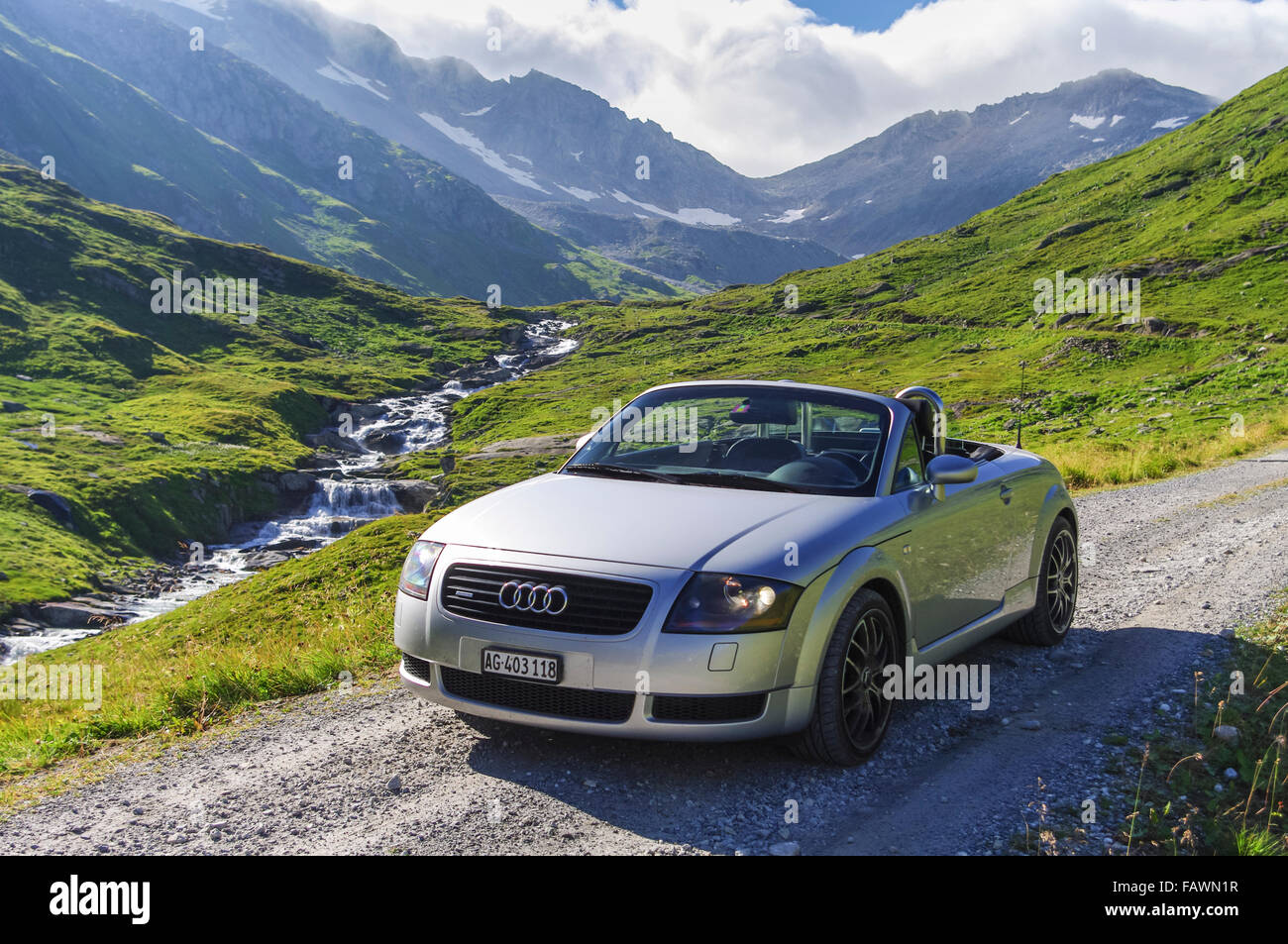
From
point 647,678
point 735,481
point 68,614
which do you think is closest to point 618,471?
point 735,481

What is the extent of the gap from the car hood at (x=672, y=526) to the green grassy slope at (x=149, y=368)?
124 feet

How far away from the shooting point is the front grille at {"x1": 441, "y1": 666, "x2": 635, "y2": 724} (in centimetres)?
462

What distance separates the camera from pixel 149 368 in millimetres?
88625

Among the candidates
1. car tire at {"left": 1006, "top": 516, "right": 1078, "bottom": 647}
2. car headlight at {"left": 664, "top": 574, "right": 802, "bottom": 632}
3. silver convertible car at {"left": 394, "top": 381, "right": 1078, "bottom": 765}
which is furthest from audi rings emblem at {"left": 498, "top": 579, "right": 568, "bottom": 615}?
car tire at {"left": 1006, "top": 516, "right": 1078, "bottom": 647}

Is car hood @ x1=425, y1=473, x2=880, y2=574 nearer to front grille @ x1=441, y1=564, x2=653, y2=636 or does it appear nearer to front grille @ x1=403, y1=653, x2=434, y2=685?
front grille @ x1=441, y1=564, x2=653, y2=636

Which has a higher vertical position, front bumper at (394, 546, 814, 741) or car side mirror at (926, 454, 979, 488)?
car side mirror at (926, 454, 979, 488)

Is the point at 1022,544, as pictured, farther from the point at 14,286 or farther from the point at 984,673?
the point at 14,286

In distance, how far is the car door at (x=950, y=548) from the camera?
18.8 feet

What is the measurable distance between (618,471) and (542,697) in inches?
74.8

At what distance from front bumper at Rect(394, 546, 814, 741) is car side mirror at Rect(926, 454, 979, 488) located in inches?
75.2

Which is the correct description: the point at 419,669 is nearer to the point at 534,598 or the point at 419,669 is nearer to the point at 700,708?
the point at 534,598

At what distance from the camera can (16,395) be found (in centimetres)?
7181

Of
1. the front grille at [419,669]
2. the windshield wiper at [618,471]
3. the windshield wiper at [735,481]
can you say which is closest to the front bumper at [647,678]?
the front grille at [419,669]

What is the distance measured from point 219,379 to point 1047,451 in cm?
8118
